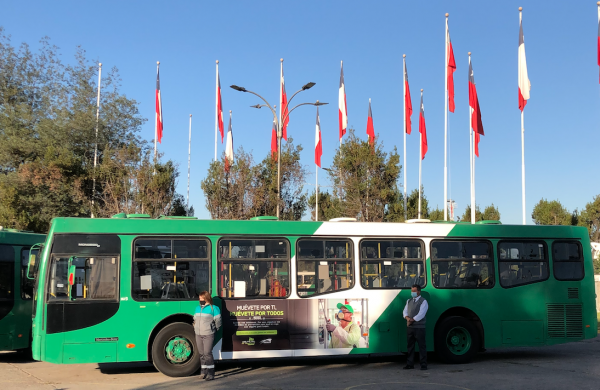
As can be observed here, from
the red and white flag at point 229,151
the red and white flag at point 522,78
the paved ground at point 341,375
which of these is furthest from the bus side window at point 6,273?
the red and white flag at point 522,78

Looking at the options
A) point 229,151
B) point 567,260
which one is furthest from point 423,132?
point 567,260

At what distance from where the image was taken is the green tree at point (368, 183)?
33.4 meters

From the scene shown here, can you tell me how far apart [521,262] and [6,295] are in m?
11.4

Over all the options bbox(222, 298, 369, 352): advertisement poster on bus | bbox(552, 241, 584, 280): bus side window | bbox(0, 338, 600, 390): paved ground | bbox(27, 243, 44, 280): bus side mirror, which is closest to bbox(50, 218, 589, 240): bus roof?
bbox(552, 241, 584, 280): bus side window

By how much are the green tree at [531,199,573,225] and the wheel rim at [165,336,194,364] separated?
56.6 m

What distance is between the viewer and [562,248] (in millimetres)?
13633

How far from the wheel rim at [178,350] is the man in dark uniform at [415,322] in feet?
13.6

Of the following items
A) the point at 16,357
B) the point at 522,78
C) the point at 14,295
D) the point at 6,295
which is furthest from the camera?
the point at 522,78

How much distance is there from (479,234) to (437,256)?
115cm

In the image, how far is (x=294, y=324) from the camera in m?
11.8

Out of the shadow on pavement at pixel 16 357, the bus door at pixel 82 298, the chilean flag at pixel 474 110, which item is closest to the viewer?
the bus door at pixel 82 298

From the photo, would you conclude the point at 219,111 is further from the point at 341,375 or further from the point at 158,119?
the point at 341,375

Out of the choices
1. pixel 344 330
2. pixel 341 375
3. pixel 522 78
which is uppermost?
pixel 522 78

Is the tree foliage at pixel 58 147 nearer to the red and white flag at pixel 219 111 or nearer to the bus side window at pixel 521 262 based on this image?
the red and white flag at pixel 219 111
